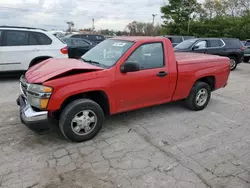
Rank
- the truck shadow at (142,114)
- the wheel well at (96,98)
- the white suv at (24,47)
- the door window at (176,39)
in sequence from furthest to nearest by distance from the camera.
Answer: the door window at (176,39) → the white suv at (24,47) → the truck shadow at (142,114) → the wheel well at (96,98)

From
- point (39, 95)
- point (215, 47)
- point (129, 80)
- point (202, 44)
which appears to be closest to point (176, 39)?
point (215, 47)

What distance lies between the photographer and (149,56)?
434 cm

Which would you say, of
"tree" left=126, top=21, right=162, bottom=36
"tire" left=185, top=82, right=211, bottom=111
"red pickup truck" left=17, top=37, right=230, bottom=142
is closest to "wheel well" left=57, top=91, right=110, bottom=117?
"red pickup truck" left=17, top=37, right=230, bottom=142

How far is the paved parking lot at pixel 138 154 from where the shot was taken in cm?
288

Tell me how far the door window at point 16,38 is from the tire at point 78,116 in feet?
15.7

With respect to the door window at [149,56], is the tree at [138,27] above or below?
above

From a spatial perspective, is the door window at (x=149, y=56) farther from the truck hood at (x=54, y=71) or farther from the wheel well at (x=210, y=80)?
the wheel well at (x=210, y=80)

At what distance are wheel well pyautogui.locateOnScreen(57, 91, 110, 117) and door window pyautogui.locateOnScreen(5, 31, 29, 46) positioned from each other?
4577 millimetres

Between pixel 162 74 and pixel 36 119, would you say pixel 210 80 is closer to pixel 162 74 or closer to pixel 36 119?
pixel 162 74

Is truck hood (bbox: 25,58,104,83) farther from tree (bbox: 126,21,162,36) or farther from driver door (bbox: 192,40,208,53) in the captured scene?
tree (bbox: 126,21,162,36)

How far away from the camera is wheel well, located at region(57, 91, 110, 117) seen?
12.2 ft

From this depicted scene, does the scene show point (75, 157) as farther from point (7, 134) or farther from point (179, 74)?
point (179, 74)

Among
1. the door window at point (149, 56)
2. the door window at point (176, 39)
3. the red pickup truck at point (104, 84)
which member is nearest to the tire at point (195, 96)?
the red pickup truck at point (104, 84)

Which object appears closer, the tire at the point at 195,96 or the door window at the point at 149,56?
the door window at the point at 149,56
